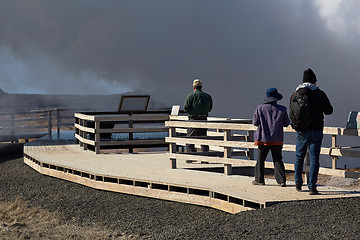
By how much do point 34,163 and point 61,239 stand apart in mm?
8959

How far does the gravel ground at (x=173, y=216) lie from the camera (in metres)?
9.12

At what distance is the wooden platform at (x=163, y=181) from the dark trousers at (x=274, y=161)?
21 cm

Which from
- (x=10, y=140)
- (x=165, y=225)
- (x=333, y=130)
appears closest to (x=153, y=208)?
(x=165, y=225)

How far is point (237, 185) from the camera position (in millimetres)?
12359

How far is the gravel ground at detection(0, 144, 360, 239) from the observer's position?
912 cm

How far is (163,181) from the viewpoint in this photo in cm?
1301

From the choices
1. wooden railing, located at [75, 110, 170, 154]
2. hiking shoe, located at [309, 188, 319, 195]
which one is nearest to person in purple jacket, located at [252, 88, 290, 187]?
hiking shoe, located at [309, 188, 319, 195]

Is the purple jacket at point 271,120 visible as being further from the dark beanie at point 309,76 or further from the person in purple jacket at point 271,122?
the dark beanie at point 309,76

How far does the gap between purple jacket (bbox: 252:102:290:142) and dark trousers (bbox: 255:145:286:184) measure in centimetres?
20

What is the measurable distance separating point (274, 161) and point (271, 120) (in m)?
0.86

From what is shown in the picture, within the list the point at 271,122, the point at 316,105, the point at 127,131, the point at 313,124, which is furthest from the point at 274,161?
the point at 127,131

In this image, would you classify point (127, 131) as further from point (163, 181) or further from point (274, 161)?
point (274, 161)

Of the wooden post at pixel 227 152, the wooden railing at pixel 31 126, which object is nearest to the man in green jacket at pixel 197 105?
the wooden post at pixel 227 152

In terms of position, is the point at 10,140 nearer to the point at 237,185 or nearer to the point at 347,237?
the point at 237,185
